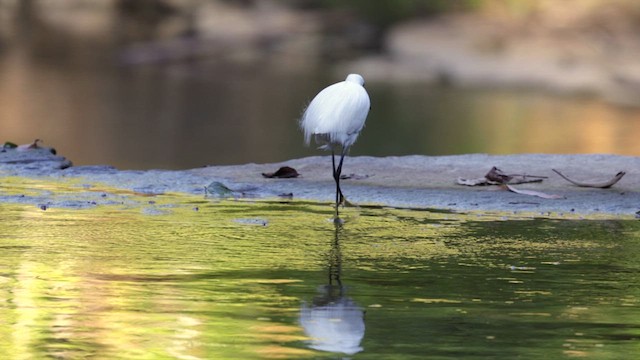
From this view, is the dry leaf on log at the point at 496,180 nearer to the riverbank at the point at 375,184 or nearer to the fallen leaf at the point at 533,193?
the riverbank at the point at 375,184

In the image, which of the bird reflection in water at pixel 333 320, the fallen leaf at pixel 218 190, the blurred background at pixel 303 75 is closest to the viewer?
the bird reflection in water at pixel 333 320

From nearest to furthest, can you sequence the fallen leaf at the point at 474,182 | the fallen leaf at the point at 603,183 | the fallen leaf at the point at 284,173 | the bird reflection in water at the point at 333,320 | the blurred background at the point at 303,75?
1. the bird reflection in water at the point at 333,320
2. the fallen leaf at the point at 603,183
3. the fallen leaf at the point at 474,182
4. the fallen leaf at the point at 284,173
5. the blurred background at the point at 303,75

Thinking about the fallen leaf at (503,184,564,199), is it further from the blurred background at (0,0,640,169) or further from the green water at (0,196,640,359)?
the blurred background at (0,0,640,169)

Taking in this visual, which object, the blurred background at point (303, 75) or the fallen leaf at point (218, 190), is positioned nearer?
the fallen leaf at point (218, 190)

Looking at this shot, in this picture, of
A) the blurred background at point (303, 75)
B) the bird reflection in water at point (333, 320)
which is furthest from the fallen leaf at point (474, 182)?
the blurred background at point (303, 75)

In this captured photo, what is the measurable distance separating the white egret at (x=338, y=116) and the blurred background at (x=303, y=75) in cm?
591

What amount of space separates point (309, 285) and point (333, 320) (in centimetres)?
74

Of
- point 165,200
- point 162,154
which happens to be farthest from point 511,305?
point 162,154

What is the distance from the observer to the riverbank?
28.1 ft

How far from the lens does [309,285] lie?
5688 millimetres

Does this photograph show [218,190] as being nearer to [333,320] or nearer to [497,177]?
[497,177]

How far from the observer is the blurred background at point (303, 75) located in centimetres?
1786

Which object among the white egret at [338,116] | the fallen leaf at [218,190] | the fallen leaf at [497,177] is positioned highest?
the white egret at [338,116]

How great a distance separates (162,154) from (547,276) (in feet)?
34.1
